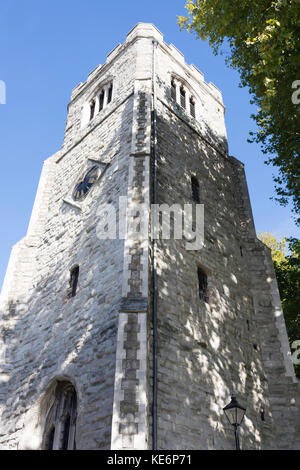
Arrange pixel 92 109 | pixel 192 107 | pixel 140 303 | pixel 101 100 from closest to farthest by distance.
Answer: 1. pixel 140 303
2. pixel 192 107
3. pixel 101 100
4. pixel 92 109

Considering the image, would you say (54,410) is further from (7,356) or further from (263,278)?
(263,278)

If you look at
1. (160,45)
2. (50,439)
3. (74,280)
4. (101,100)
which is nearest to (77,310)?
(74,280)

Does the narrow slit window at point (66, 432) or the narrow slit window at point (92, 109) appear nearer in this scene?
the narrow slit window at point (66, 432)

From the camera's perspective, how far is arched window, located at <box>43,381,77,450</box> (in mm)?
9430

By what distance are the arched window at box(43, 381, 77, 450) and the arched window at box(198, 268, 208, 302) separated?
417cm

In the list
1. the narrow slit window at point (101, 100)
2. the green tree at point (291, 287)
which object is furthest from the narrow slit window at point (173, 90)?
the green tree at point (291, 287)

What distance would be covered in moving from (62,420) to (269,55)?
10.5m

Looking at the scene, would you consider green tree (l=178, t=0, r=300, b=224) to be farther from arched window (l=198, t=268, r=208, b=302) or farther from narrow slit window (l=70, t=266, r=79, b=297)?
narrow slit window (l=70, t=266, r=79, b=297)

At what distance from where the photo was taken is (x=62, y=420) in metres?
9.73

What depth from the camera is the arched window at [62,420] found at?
9430 mm

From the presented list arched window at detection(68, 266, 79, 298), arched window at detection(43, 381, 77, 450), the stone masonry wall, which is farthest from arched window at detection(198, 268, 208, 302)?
arched window at detection(43, 381, 77, 450)

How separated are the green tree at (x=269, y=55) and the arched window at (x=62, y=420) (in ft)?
29.7

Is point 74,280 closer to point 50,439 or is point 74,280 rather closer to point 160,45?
point 50,439

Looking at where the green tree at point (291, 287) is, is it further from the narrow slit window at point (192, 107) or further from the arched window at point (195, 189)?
the narrow slit window at point (192, 107)
